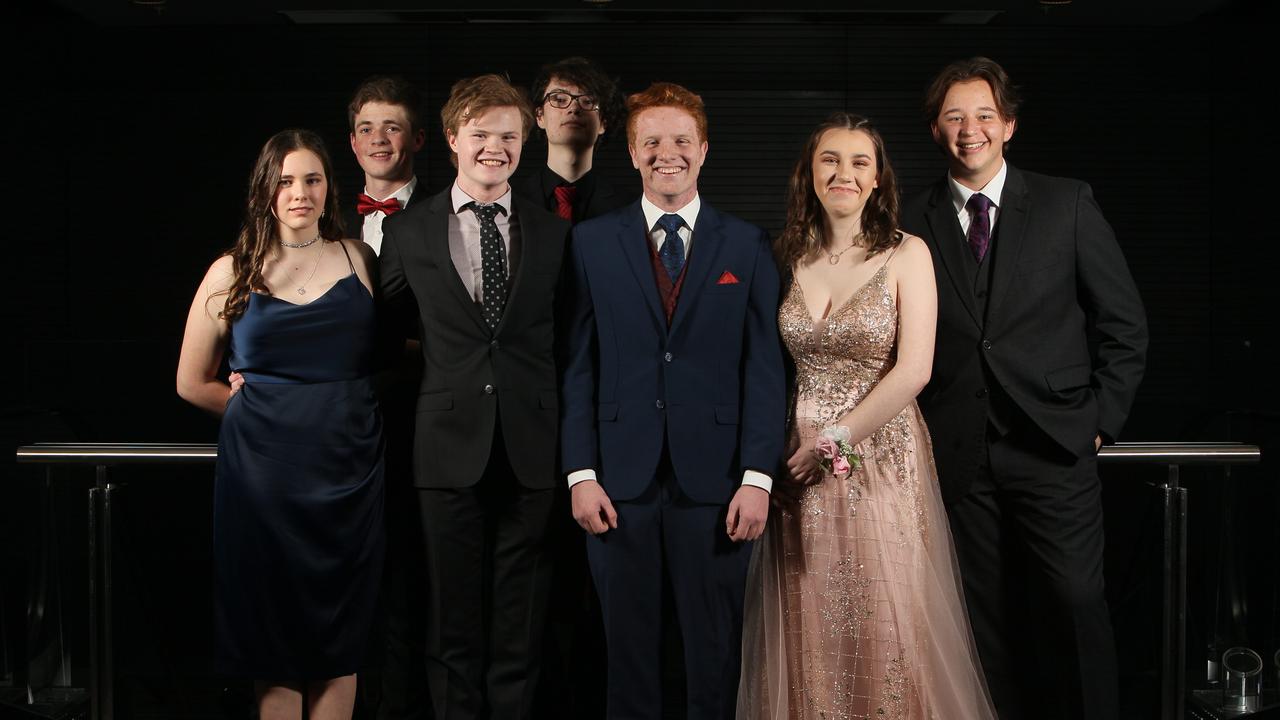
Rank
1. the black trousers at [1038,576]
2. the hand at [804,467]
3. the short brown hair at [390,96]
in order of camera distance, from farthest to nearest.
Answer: the short brown hair at [390,96], the black trousers at [1038,576], the hand at [804,467]

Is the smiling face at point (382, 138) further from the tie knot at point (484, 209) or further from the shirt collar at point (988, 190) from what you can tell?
the shirt collar at point (988, 190)

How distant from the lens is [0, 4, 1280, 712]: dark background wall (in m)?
5.67

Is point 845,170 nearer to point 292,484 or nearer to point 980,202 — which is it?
point 980,202

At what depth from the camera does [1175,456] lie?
3.22 m

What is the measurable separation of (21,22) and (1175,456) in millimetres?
5565

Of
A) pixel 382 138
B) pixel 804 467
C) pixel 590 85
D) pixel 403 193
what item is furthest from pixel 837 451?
pixel 382 138

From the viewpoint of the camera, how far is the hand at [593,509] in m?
2.62

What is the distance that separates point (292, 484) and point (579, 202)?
4.05 feet

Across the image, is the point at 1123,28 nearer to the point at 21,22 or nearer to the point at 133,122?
the point at 133,122

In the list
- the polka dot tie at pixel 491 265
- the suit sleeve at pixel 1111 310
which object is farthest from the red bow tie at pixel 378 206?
the suit sleeve at pixel 1111 310

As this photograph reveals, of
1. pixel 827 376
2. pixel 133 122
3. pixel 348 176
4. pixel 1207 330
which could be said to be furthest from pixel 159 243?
pixel 1207 330

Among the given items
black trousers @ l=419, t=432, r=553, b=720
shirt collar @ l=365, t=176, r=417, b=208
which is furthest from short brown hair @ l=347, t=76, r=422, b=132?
black trousers @ l=419, t=432, r=553, b=720

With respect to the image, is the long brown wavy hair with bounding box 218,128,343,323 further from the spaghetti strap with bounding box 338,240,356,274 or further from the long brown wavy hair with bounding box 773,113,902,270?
the long brown wavy hair with bounding box 773,113,902,270

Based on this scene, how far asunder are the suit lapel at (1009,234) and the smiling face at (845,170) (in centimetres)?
45
